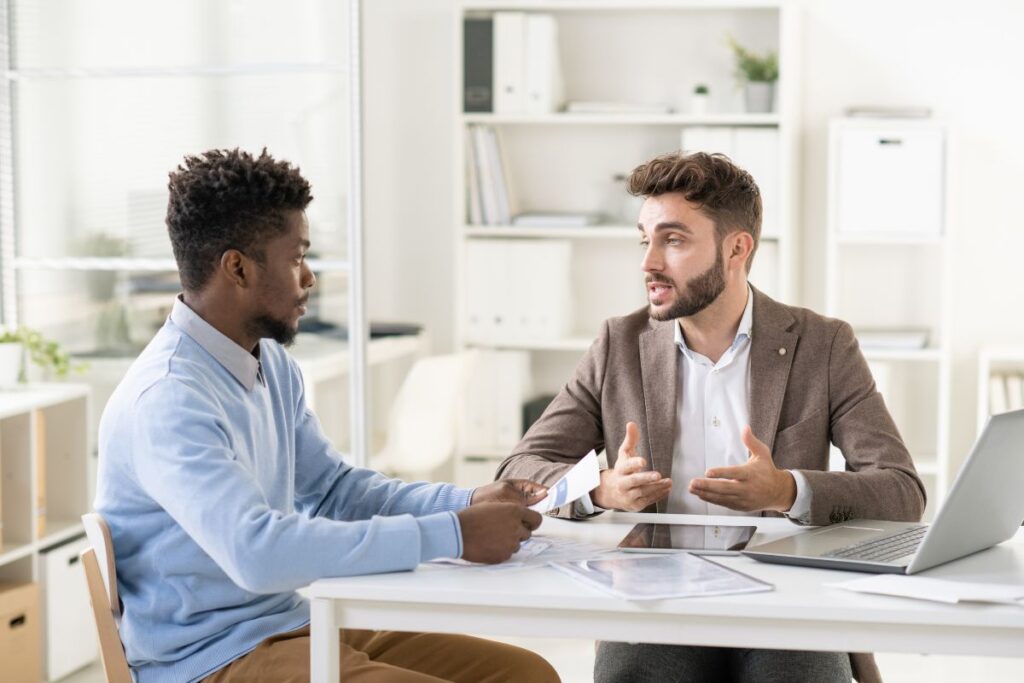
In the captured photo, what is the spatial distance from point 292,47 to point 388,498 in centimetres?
220

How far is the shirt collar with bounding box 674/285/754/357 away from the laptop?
542mm

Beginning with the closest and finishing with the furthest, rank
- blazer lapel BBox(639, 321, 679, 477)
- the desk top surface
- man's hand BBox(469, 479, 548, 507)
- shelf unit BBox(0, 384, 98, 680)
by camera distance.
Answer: the desk top surface
man's hand BBox(469, 479, 548, 507)
blazer lapel BBox(639, 321, 679, 477)
shelf unit BBox(0, 384, 98, 680)

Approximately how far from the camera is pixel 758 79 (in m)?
4.32

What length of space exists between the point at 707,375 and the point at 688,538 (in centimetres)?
55

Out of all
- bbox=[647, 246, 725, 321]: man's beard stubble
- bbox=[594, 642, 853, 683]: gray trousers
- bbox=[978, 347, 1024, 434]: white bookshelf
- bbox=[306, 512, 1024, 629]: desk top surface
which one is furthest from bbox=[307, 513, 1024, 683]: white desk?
bbox=[978, 347, 1024, 434]: white bookshelf

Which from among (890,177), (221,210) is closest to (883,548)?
(221,210)

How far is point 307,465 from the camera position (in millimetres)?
2061

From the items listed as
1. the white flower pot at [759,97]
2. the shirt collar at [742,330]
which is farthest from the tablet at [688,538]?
the white flower pot at [759,97]

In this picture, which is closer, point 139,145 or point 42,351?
point 42,351

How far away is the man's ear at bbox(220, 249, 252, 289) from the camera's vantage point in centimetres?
180

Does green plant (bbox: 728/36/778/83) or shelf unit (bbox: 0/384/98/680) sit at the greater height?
green plant (bbox: 728/36/778/83)

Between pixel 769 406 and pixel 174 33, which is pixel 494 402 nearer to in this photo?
pixel 174 33

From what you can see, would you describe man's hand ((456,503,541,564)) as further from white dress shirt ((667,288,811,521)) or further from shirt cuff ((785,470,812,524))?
white dress shirt ((667,288,811,521))

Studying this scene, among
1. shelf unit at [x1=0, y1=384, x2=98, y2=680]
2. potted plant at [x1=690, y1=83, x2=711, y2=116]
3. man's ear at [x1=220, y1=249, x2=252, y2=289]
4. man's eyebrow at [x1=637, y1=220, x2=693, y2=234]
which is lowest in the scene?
shelf unit at [x1=0, y1=384, x2=98, y2=680]
